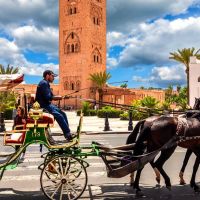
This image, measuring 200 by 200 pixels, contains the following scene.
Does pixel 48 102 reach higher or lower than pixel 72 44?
lower

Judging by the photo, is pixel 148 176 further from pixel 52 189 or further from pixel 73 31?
pixel 73 31

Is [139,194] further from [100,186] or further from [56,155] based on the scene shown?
[56,155]

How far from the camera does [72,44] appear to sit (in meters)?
83.9

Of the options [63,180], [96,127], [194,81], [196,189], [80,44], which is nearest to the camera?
[63,180]

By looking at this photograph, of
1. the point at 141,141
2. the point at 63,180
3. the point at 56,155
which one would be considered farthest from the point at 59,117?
the point at 141,141

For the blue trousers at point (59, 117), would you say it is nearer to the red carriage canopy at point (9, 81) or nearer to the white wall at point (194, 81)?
the red carriage canopy at point (9, 81)

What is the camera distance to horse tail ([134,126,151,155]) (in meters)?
6.90

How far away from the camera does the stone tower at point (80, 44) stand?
81.8m

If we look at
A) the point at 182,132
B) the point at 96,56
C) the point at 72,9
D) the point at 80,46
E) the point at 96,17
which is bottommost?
Result: the point at 182,132

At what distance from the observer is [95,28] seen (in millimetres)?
84938

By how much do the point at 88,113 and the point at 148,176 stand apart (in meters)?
41.1

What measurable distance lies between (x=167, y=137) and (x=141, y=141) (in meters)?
0.45

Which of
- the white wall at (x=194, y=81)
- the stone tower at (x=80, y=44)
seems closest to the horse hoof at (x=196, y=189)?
the white wall at (x=194, y=81)

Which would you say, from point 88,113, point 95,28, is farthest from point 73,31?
point 88,113
